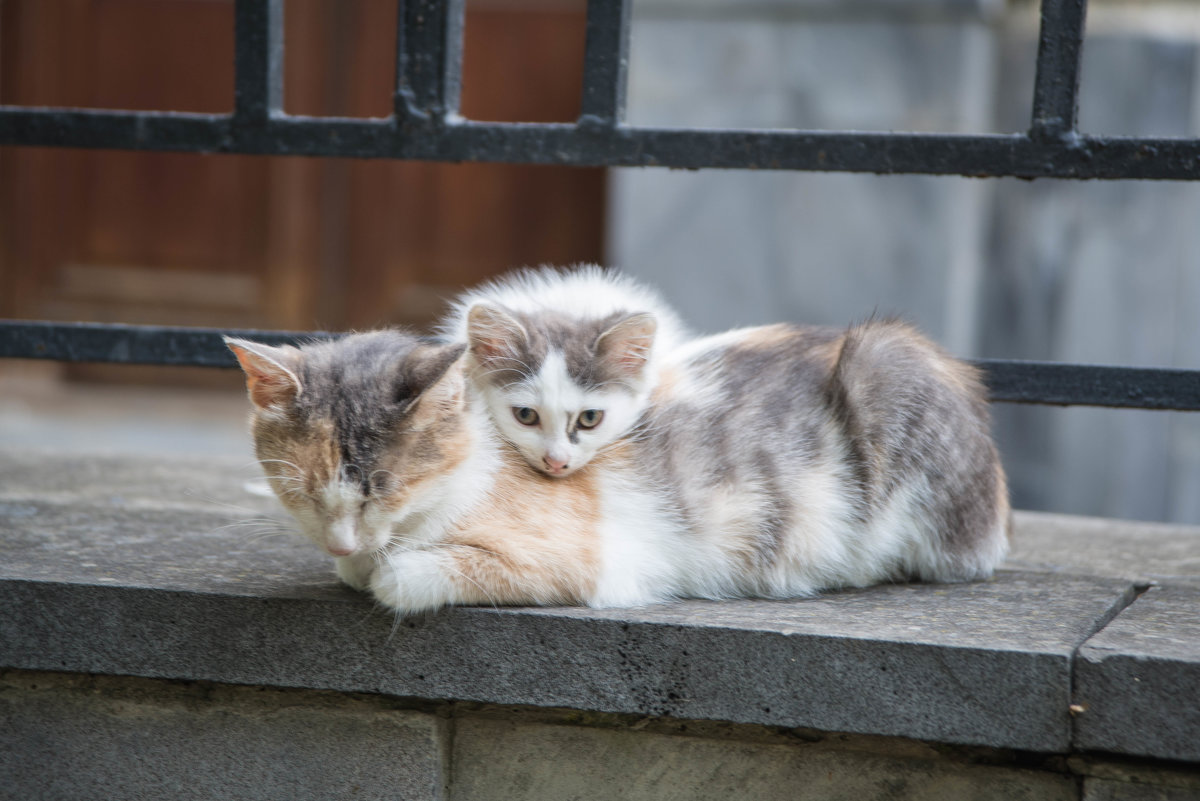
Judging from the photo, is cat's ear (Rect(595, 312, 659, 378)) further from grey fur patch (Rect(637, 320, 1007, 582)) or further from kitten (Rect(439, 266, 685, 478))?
grey fur patch (Rect(637, 320, 1007, 582))

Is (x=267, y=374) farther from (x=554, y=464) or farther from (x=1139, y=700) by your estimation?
(x=1139, y=700)

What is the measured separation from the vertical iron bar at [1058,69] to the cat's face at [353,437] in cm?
126

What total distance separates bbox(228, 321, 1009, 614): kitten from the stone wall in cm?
242

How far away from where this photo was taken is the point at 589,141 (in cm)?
249

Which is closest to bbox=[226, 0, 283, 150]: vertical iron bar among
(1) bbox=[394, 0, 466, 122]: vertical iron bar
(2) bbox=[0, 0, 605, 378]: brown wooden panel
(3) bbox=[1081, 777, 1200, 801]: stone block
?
(1) bbox=[394, 0, 466, 122]: vertical iron bar

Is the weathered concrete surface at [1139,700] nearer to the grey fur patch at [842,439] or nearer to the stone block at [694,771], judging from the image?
the stone block at [694,771]

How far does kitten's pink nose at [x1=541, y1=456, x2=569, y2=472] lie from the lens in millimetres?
2098

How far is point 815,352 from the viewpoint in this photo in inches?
94.8

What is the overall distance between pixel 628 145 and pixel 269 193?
4.18 meters

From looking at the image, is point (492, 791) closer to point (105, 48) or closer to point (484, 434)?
point (484, 434)

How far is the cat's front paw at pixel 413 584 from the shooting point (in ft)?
6.26

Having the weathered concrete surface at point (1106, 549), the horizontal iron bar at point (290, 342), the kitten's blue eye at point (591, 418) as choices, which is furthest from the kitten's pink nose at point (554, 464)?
the weathered concrete surface at point (1106, 549)

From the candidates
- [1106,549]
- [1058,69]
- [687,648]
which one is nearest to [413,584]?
[687,648]

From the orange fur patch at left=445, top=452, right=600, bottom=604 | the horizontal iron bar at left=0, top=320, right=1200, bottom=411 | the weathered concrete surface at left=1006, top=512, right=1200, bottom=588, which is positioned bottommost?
the weathered concrete surface at left=1006, top=512, right=1200, bottom=588
